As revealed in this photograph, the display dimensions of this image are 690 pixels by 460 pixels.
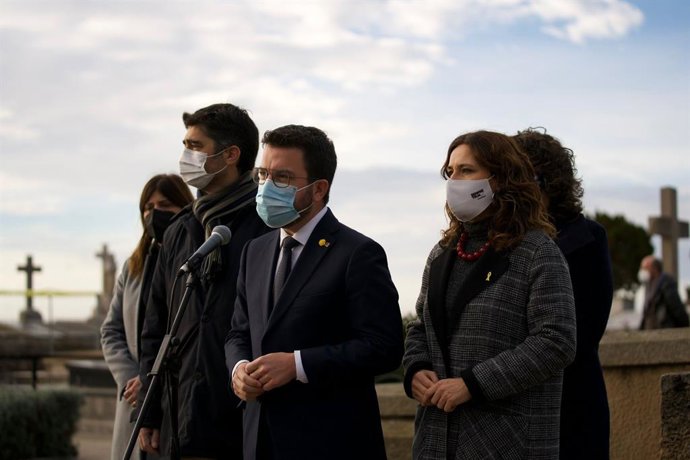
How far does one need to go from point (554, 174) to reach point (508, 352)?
1047mm

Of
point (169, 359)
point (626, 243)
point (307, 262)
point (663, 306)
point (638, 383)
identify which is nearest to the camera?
point (307, 262)

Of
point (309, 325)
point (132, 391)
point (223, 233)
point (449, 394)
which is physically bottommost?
point (132, 391)

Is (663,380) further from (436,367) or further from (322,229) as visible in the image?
(322,229)

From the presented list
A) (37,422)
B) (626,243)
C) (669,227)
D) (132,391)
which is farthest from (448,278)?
(626,243)

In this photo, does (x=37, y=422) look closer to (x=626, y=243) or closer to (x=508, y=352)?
(x=508, y=352)

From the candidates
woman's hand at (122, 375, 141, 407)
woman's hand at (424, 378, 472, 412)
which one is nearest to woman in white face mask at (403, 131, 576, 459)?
woman's hand at (424, 378, 472, 412)

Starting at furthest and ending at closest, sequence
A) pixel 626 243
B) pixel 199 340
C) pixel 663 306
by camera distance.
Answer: pixel 626 243 < pixel 663 306 < pixel 199 340

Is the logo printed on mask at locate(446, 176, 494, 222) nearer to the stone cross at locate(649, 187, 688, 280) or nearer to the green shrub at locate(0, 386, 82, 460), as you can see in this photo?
the green shrub at locate(0, 386, 82, 460)

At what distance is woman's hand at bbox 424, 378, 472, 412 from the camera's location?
14.0 feet

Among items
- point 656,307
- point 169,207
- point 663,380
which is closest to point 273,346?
point 663,380

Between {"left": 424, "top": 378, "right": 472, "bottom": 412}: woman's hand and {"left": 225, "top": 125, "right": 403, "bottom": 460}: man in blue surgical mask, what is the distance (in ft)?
1.08

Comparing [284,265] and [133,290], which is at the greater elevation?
[284,265]

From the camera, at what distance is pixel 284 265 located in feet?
15.9

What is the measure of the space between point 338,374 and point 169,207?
8.17 feet
